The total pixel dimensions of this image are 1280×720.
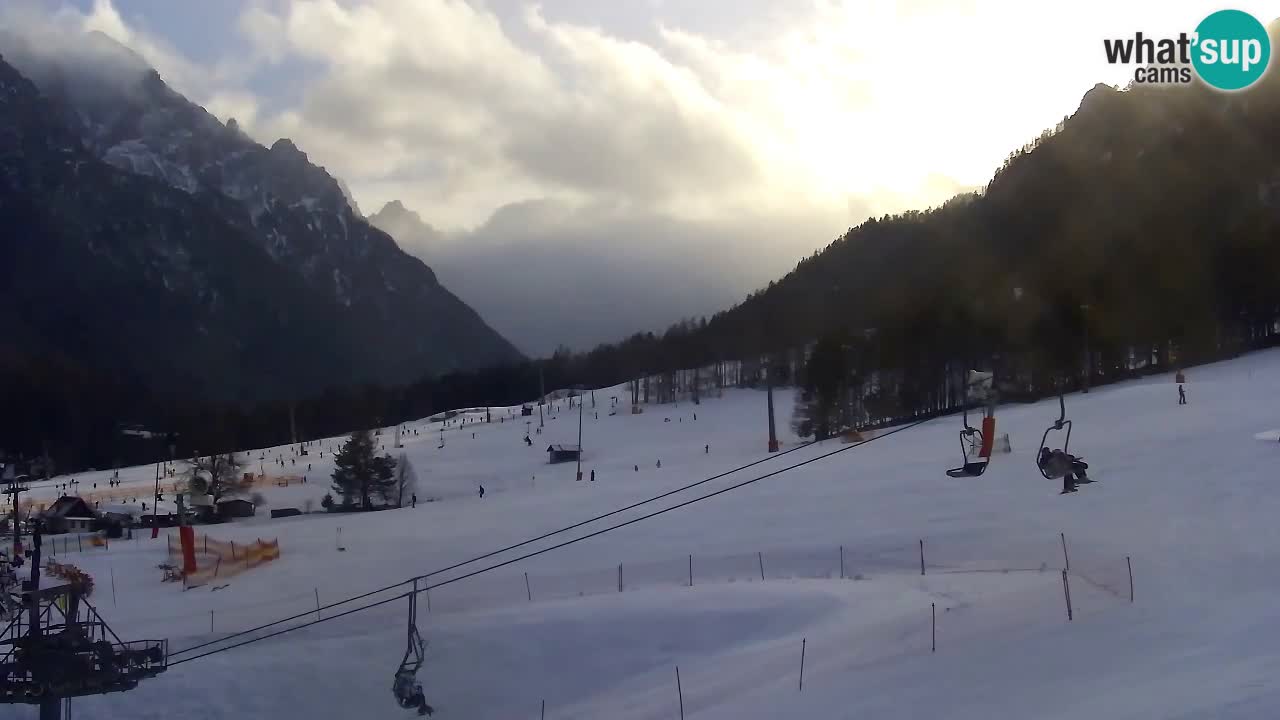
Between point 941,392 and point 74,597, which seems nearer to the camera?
point 74,597

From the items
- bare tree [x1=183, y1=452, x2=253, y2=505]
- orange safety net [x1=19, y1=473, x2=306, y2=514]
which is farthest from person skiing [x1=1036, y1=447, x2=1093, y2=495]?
orange safety net [x1=19, y1=473, x2=306, y2=514]

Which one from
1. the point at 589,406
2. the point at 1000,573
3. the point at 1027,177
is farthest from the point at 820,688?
the point at 589,406

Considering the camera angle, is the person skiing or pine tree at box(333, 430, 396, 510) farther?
pine tree at box(333, 430, 396, 510)

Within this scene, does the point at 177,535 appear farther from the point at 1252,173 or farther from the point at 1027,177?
the point at 1252,173

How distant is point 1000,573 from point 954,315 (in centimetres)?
2263

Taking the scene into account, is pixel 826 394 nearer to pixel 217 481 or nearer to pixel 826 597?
pixel 826 597

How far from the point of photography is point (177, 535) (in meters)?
35.4

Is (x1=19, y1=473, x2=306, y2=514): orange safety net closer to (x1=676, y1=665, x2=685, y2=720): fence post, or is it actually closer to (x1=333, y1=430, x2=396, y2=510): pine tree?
(x1=333, y1=430, x2=396, y2=510): pine tree

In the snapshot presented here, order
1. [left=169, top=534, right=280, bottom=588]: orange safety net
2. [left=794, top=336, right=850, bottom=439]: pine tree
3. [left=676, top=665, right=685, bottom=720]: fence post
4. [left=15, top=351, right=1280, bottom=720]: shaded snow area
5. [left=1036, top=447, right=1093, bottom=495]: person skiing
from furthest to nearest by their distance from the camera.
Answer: [left=794, top=336, right=850, bottom=439]: pine tree
[left=169, top=534, right=280, bottom=588]: orange safety net
[left=676, top=665, right=685, bottom=720]: fence post
[left=1036, top=447, right=1093, bottom=495]: person skiing
[left=15, top=351, right=1280, bottom=720]: shaded snow area

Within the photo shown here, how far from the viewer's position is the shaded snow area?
1248 centimetres

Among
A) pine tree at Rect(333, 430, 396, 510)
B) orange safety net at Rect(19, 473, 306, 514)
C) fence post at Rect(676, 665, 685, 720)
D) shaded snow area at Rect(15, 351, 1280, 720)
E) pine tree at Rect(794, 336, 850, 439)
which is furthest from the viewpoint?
pine tree at Rect(794, 336, 850, 439)

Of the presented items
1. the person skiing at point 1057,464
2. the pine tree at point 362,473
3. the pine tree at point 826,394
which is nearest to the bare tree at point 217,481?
the pine tree at point 362,473

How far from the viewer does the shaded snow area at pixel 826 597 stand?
12484 millimetres

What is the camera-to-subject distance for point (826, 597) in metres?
19.0
